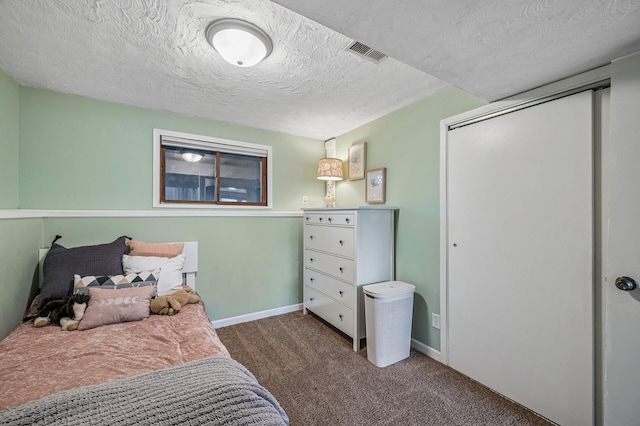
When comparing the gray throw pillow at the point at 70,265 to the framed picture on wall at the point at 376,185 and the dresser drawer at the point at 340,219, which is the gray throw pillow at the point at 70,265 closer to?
the dresser drawer at the point at 340,219

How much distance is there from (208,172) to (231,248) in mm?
911

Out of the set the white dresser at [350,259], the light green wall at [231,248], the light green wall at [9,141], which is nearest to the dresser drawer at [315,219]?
the white dresser at [350,259]

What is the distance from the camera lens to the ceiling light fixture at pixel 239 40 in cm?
139

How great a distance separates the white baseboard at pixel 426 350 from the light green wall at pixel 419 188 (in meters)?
0.03

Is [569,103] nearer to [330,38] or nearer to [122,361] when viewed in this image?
[330,38]

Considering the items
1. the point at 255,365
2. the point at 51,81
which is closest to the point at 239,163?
the point at 51,81

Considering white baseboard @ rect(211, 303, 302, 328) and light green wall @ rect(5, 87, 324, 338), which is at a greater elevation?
light green wall @ rect(5, 87, 324, 338)

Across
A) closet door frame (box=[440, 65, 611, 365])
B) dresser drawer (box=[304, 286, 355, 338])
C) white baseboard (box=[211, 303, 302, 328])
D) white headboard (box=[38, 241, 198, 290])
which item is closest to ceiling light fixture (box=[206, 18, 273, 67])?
closet door frame (box=[440, 65, 611, 365])

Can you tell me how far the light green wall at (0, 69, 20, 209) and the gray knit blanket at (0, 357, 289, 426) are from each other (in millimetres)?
1881

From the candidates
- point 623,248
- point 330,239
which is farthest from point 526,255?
point 330,239

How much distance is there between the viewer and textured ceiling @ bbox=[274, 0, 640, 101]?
0.95m

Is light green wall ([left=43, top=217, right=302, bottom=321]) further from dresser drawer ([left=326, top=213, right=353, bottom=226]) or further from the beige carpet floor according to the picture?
dresser drawer ([left=326, top=213, right=353, bottom=226])

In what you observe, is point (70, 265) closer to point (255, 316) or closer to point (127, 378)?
point (127, 378)

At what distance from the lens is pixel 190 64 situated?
5.85 feet
